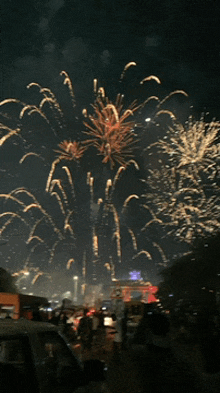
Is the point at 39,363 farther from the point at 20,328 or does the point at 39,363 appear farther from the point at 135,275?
the point at 135,275

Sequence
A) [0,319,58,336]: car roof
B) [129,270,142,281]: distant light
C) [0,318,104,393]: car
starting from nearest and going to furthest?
[0,318,104,393]: car, [0,319,58,336]: car roof, [129,270,142,281]: distant light

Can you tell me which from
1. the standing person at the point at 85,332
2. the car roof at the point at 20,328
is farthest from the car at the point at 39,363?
the standing person at the point at 85,332

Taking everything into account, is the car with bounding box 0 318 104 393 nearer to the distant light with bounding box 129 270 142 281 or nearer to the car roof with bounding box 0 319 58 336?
the car roof with bounding box 0 319 58 336

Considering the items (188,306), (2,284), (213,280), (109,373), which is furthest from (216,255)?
(2,284)

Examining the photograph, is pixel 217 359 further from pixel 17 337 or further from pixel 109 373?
pixel 17 337

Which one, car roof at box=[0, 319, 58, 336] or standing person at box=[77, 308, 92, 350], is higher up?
standing person at box=[77, 308, 92, 350]

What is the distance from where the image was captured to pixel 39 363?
3.14 metres

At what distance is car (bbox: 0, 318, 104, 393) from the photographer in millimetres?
2942

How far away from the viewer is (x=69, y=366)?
358 cm

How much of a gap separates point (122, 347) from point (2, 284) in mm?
37816

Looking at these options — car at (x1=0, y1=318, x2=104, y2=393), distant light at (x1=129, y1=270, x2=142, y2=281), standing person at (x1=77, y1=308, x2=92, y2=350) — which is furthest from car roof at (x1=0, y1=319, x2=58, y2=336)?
distant light at (x1=129, y1=270, x2=142, y2=281)

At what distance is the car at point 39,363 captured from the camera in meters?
2.94

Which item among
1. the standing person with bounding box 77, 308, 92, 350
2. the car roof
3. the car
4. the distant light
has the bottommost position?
the car

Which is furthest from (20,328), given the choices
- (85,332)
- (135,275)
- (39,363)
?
(135,275)
